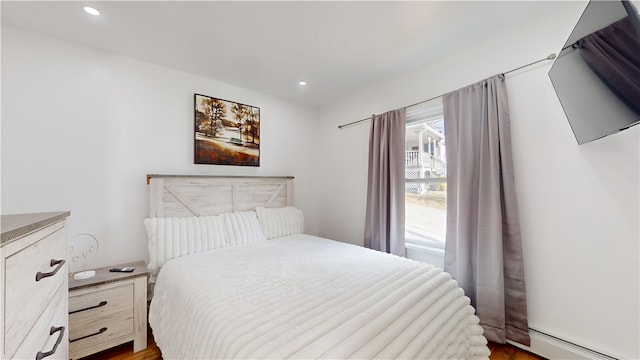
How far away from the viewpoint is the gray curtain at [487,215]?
1.82m

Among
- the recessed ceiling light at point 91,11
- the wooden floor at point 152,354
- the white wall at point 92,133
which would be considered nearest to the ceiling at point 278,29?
the recessed ceiling light at point 91,11

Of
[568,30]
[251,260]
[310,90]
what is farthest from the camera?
[310,90]

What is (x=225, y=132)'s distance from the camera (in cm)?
279

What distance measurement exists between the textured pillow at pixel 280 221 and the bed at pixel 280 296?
0.18m

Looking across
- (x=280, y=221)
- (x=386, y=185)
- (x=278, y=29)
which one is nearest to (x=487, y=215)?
(x=386, y=185)

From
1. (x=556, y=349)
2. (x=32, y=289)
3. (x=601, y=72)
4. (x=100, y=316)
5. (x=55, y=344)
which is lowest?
(x=556, y=349)

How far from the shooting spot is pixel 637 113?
3.62 feet

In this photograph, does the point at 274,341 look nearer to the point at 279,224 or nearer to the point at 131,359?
the point at 131,359

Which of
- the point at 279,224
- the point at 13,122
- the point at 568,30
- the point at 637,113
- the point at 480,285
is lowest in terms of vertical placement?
the point at 480,285

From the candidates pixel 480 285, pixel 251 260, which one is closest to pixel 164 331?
pixel 251 260

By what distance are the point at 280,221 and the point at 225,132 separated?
1.27 meters

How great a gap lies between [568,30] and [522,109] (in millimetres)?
562

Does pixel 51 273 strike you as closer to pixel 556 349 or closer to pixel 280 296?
pixel 280 296

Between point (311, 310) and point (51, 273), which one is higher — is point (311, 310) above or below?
below
